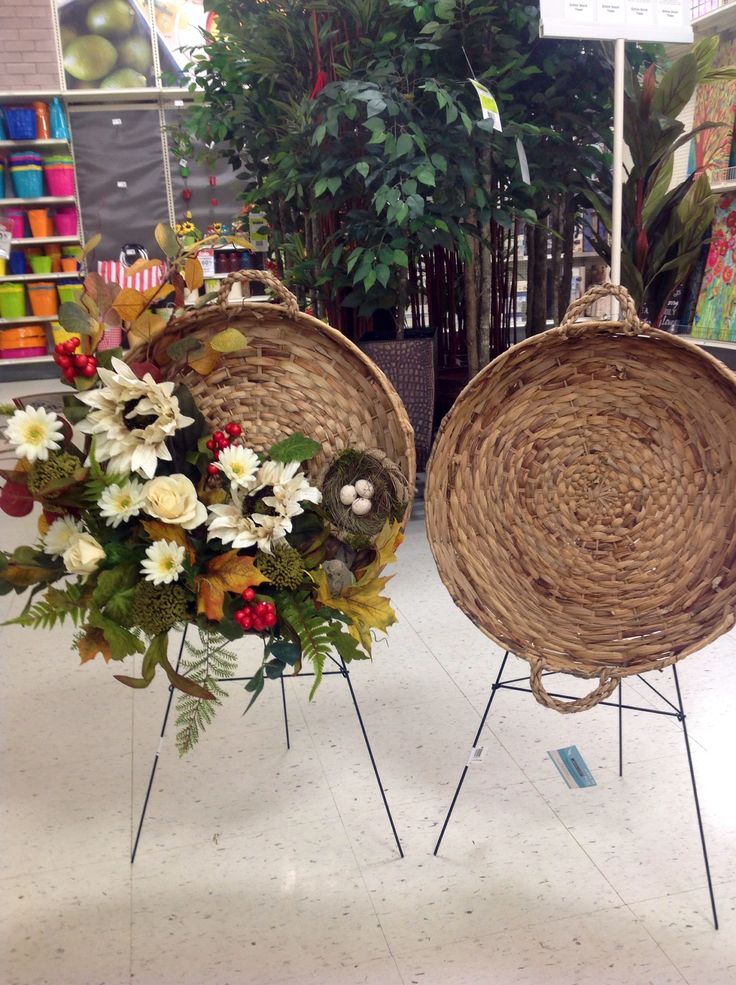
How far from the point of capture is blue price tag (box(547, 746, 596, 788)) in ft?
5.65

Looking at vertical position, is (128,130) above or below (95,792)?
above

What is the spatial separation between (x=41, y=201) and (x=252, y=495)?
6.17 metres

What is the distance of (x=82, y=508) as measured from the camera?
1.32 meters

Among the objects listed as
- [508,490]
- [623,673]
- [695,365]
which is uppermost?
[695,365]

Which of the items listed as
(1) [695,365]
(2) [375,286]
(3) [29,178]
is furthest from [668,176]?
(3) [29,178]

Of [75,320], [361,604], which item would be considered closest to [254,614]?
[361,604]

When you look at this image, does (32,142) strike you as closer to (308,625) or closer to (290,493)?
(290,493)

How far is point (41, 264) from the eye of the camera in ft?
22.3

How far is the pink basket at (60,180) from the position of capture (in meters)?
6.71

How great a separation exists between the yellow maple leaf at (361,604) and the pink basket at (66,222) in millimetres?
6286

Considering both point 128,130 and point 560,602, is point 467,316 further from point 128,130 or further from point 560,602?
point 128,130

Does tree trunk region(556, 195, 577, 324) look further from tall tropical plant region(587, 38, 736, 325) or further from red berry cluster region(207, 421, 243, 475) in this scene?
red berry cluster region(207, 421, 243, 475)

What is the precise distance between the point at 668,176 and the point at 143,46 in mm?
5221

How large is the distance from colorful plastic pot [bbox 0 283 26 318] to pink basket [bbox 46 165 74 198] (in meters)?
0.76
